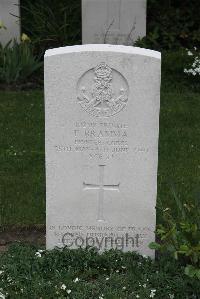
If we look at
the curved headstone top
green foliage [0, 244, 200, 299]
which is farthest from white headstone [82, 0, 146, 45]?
green foliage [0, 244, 200, 299]

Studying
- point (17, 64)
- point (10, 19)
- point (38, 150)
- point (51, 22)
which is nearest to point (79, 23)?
point (51, 22)

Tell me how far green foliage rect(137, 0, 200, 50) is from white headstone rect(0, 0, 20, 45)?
2059 millimetres

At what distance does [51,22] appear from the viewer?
11.3 meters

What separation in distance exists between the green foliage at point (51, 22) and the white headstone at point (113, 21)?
45 centimetres

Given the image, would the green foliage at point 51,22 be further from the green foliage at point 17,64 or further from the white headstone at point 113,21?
the green foliage at point 17,64

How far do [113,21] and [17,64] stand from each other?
73.6 inches

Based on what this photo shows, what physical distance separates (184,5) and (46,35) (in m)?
2.40

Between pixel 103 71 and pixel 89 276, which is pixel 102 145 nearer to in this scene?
pixel 103 71

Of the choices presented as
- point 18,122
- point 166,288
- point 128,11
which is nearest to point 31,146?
point 18,122

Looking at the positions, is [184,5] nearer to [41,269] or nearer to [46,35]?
[46,35]

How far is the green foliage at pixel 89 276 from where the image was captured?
4.42 m

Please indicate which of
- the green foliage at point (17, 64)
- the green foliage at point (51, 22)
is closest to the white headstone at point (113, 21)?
the green foliage at point (51, 22)

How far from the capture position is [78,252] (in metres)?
4.80

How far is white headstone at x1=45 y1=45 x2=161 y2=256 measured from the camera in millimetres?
4574
